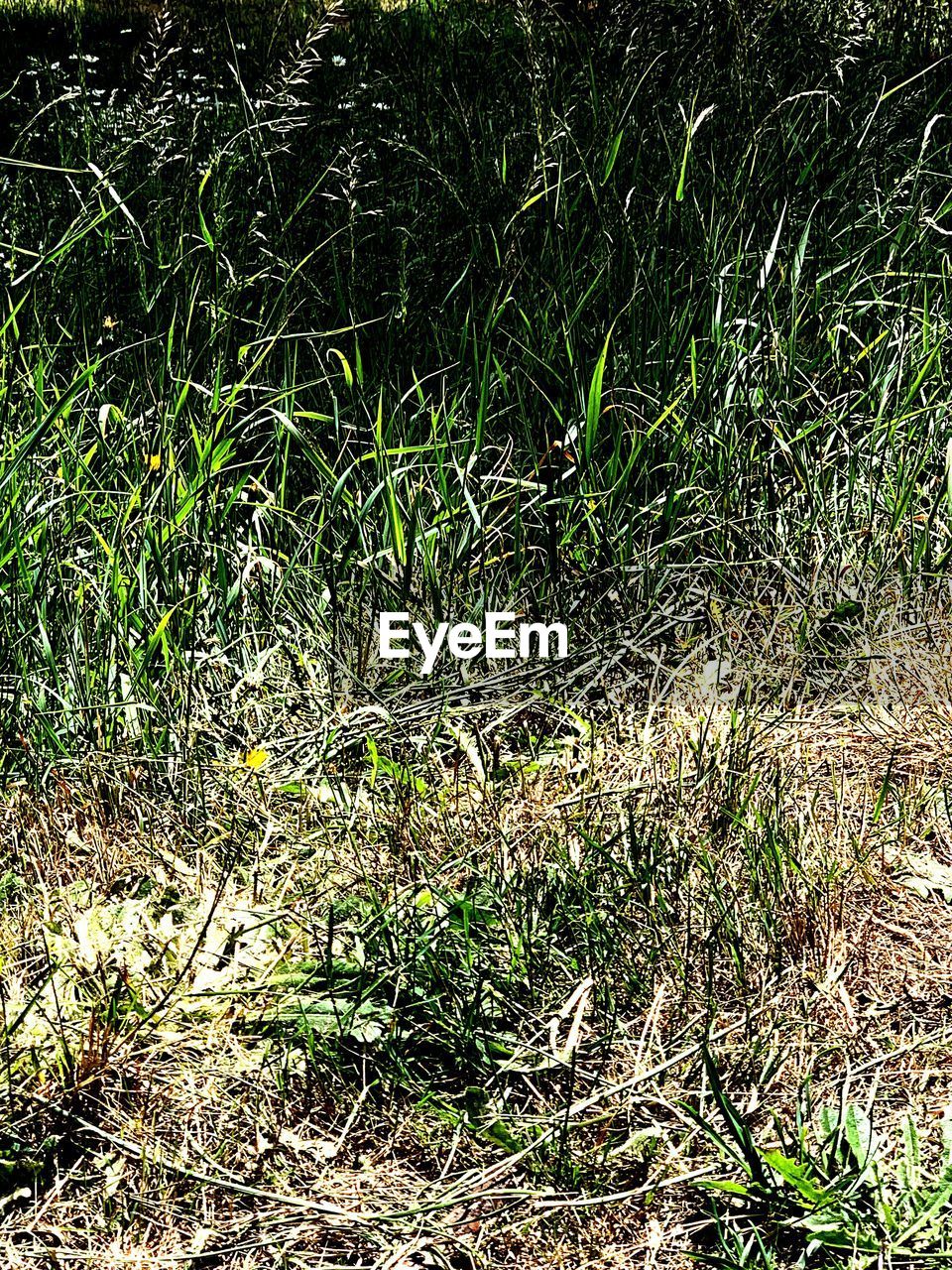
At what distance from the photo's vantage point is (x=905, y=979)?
164cm

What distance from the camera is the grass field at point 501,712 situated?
1.44m

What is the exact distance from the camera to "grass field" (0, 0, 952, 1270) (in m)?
1.44

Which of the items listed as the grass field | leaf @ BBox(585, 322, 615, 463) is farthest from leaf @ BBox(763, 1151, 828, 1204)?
leaf @ BBox(585, 322, 615, 463)

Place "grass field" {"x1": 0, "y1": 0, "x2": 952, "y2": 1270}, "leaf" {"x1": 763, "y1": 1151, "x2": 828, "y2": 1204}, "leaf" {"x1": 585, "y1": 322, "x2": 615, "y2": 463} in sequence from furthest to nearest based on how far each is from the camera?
"leaf" {"x1": 585, "y1": 322, "x2": 615, "y2": 463} < "grass field" {"x1": 0, "y1": 0, "x2": 952, "y2": 1270} < "leaf" {"x1": 763, "y1": 1151, "x2": 828, "y2": 1204}

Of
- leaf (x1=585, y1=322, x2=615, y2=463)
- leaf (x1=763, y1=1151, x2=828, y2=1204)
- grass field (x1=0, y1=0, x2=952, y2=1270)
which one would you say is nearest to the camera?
leaf (x1=763, y1=1151, x2=828, y2=1204)

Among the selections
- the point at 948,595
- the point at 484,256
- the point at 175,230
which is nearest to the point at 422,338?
the point at 484,256

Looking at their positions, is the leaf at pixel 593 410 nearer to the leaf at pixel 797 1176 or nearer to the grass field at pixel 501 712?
the grass field at pixel 501 712

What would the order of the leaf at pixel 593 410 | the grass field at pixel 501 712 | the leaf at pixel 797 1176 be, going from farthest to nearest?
1. the leaf at pixel 593 410
2. the grass field at pixel 501 712
3. the leaf at pixel 797 1176

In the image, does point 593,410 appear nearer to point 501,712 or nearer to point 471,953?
point 501,712

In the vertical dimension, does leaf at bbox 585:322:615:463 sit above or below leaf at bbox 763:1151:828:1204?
above

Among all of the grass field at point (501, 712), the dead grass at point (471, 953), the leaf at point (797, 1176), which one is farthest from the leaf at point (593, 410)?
the leaf at point (797, 1176)

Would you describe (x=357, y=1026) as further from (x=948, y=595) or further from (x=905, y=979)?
(x=948, y=595)

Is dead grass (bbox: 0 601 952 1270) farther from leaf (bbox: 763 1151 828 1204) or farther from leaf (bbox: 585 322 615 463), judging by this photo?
leaf (bbox: 585 322 615 463)

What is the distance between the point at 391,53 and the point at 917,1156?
14.0 ft
